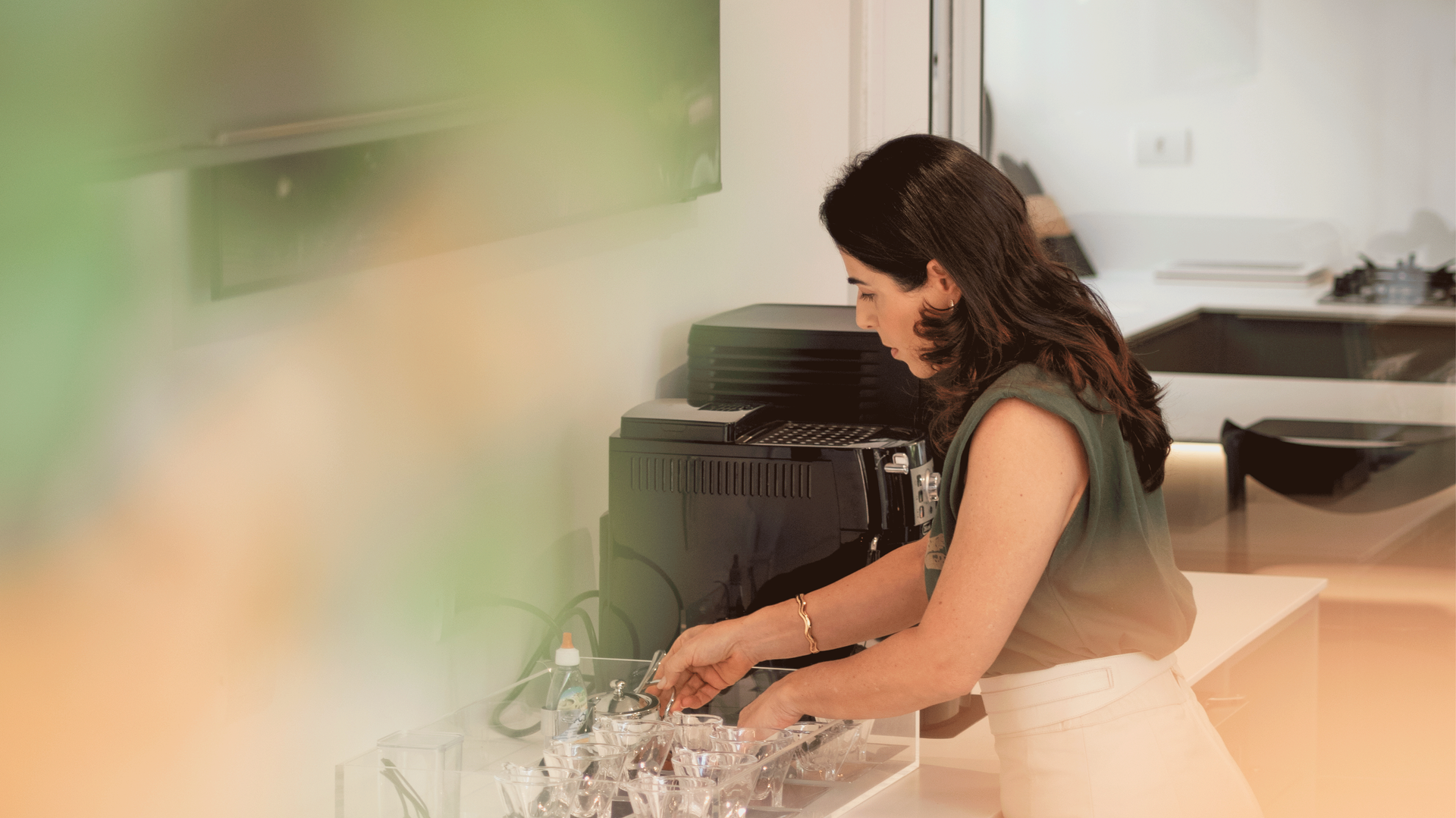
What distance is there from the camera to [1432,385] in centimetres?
370

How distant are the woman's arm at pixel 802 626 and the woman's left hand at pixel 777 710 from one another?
12 centimetres

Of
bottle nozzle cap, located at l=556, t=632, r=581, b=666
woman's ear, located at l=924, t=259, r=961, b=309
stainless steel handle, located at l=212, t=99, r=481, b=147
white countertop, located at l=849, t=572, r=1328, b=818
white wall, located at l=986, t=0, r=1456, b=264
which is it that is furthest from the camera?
white wall, located at l=986, t=0, r=1456, b=264

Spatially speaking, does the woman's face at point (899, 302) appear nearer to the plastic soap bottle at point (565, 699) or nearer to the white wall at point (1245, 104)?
the plastic soap bottle at point (565, 699)

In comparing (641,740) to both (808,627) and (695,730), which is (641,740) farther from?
(808,627)

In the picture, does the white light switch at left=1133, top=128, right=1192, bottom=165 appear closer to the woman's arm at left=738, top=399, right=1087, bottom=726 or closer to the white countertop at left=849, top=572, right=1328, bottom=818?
the white countertop at left=849, top=572, right=1328, bottom=818

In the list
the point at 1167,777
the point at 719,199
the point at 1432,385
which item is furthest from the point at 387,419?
the point at 1432,385

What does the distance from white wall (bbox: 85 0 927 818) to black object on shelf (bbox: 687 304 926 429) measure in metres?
0.12

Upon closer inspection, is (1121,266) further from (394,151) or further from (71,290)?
(71,290)

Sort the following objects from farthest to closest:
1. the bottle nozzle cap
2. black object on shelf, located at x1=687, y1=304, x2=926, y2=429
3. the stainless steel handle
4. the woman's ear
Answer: black object on shelf, located at x1=687, y1=304, x2=926, y2=429 < the bottle nozzle cap < the woman's ear < the stainless steel handle

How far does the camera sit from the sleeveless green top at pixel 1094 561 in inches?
49.8

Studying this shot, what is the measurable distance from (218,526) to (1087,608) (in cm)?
81

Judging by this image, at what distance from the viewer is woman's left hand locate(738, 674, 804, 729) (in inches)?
55.1

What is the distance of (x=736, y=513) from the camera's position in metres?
1.69

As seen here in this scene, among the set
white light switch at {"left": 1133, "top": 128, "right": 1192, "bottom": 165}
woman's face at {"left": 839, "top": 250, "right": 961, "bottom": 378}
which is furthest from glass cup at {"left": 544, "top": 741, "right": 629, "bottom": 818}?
white light switch at {"left": 1133, "top": 128, "right": 1192, "bottom": 165}
